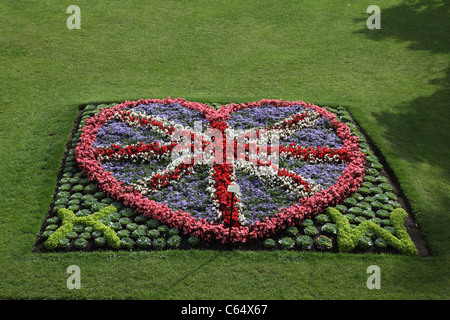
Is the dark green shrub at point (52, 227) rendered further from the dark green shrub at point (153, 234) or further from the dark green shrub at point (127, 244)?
the dark green shrub at point (153, 234)

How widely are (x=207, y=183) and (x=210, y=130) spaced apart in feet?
6.01

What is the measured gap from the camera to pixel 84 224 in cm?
825

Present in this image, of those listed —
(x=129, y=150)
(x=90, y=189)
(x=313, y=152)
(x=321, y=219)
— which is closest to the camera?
(x=321, y=219)

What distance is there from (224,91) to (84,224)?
590 centimetres

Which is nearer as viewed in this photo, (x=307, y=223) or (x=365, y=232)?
(x=365, y=232)

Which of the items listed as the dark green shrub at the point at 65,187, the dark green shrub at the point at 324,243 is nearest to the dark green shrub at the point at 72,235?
the dark green shrub at the point at 65,187

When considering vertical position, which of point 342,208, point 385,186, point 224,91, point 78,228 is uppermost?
point 224,91

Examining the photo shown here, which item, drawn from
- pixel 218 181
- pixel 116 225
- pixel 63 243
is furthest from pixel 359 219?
pixel 63 243

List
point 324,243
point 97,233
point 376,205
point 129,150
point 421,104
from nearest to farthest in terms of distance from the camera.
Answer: point 324,243 → point 97,233 → point 376,205 → point 129,150 → point 421,104

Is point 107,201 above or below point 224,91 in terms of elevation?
below

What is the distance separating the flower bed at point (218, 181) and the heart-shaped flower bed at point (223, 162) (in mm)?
23

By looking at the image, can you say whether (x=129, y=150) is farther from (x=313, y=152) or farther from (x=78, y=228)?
(x=313, y=152)

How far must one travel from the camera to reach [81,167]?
379 inches

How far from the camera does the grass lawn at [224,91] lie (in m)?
7.33
